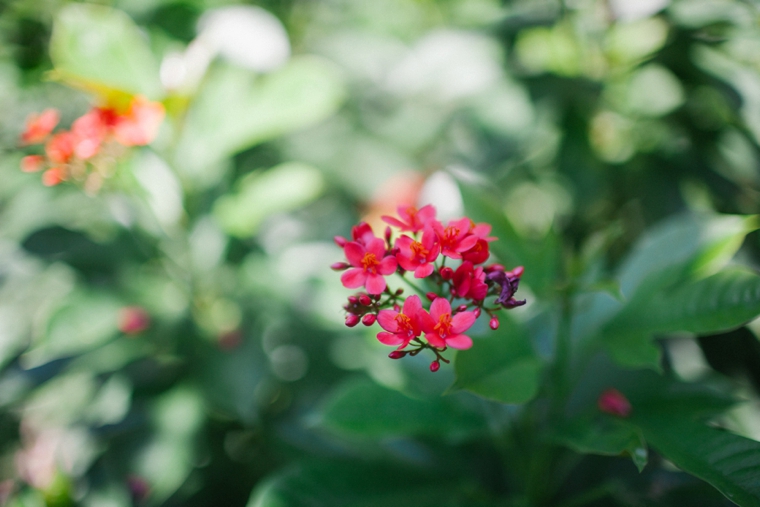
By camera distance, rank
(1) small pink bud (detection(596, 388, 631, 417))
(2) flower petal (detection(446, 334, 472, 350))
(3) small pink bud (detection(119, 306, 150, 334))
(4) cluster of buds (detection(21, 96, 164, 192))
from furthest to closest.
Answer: (3) small pink bud (detection(119, 306, 150, 334)), (4) cluster of buds (detection(21, 96, 164, 192)), (1) small pink bud (detection(596, 388, 631, 417)), (2) flower petal (detection(446, 334, 472, 350))

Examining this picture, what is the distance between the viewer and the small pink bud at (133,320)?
3.49 feet

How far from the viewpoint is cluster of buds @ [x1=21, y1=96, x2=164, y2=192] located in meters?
0.91

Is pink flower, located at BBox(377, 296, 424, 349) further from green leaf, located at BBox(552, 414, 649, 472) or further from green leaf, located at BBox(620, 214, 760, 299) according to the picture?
green leaf, located at BBox(620, 214, 760, 299)

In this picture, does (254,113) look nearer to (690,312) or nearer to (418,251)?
(418,251)

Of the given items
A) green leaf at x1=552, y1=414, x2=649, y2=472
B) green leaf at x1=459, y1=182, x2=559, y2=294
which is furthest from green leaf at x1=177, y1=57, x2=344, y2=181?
green leaf at x1=552, y1=414, x2=649, y2=472

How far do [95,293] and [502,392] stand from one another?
87 centimetres

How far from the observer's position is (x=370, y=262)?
0.57 m

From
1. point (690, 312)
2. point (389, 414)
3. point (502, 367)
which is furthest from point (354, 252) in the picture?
point (690, 312)

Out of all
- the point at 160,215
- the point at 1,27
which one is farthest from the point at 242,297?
the point at 1,27

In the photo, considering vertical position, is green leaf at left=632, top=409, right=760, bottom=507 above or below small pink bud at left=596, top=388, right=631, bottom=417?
above

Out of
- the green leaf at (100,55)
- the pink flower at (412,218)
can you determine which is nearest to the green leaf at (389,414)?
the pink flower at (412,218)

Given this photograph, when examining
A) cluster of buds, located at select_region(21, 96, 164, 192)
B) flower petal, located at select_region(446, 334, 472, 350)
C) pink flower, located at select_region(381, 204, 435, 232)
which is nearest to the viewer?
flower petal, located at select_region(446, 334, 472, 350)

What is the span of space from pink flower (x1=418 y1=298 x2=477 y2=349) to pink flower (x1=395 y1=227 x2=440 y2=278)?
0.04 meters

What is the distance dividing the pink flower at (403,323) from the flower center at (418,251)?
5 cm
